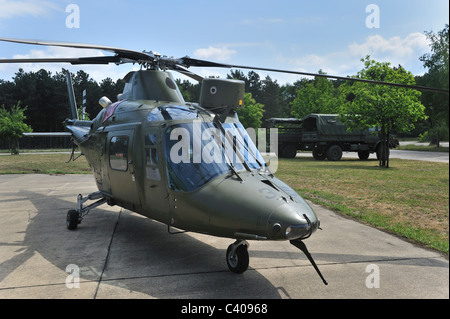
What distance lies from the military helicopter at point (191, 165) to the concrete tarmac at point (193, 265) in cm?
43

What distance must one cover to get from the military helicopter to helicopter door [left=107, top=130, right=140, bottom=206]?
0.06 feet

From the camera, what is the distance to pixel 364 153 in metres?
25.4

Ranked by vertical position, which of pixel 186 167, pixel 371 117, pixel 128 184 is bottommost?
pixel 128 184

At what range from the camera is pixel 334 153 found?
24.3 m

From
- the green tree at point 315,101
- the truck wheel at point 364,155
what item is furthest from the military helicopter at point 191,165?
the green tree at point 315,101

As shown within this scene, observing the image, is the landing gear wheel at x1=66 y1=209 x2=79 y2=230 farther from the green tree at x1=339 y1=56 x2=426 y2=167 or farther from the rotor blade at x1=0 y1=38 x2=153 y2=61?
the green tree at x1=339 y1=56 x2=426 y2=167

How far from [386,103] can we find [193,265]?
15.9 metres

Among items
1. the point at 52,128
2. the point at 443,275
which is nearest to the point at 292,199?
the point at 443,275

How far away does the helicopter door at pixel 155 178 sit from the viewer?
491cm

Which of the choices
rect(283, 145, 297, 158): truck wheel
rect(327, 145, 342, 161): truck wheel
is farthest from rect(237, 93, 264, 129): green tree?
rect(327, 145, 342, 161): truck wheel

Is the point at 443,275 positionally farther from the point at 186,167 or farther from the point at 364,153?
the point at 364,153

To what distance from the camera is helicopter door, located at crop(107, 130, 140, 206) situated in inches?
221

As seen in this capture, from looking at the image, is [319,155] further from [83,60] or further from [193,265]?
[193,265]
